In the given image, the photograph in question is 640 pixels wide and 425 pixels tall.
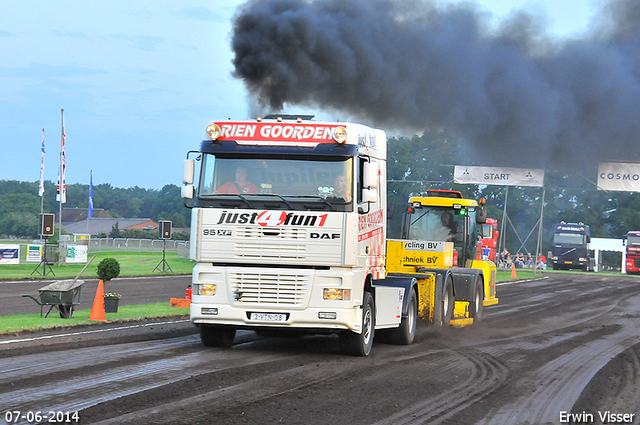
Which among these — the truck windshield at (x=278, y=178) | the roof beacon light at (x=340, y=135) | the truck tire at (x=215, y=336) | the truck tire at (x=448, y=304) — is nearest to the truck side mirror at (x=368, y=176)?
the truck windshield at (x=278, y=178)

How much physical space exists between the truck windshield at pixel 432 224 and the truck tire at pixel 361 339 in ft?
27.0

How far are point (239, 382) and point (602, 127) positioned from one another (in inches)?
723

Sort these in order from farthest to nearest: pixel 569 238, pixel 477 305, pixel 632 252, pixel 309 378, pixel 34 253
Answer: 1. pixel 569 238
2. pixel 632 252
3. pixel 34 253
4. pixel 477 305
5. pixel 309 378

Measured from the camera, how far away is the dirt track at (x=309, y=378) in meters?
7.26

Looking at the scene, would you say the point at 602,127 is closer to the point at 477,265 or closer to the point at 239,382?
the point at 477,265

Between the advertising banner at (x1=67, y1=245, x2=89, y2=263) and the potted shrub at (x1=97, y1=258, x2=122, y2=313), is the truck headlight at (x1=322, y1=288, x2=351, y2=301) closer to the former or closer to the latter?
the potted shrub at (x1=97, y1=258, x2=122, y2=313)

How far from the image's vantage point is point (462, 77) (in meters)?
21.6

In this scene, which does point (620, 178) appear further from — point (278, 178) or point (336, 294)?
point (278, 178)

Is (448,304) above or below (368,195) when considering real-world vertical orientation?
below

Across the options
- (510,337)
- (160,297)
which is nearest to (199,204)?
(510,337)

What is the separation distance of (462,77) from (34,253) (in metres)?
26.3

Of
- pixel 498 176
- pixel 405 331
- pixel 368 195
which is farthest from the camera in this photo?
pixel 498 176

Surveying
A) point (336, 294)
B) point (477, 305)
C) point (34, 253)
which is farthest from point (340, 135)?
point (34, 253)

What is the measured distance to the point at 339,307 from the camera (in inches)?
417
